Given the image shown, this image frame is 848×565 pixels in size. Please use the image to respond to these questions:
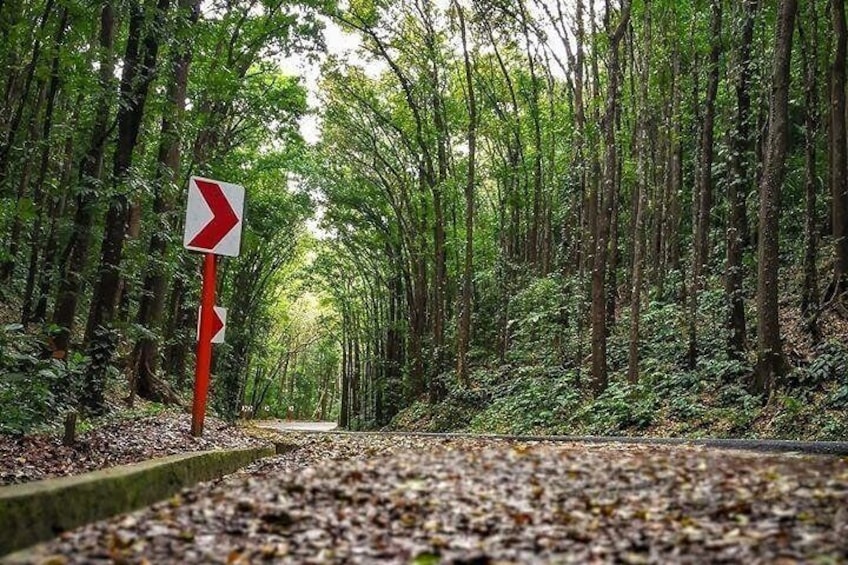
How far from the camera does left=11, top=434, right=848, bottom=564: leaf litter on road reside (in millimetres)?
2623

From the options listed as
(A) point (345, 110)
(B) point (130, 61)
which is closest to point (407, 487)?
(B) point (130, 61)

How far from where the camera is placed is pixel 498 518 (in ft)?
10.5

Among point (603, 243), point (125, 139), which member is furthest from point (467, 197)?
point (125, 139)

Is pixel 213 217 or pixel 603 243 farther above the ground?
pixel 603 243

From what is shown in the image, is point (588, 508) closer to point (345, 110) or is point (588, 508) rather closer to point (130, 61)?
point (130, 61)

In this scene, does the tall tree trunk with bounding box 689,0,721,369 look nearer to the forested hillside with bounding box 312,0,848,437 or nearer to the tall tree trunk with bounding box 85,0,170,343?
the forested hillside with bounding box 312,0,848,437

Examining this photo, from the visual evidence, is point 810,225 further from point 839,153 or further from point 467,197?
point 467,197

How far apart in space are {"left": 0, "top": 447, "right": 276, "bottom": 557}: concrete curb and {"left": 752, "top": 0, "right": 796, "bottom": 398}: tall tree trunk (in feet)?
29.6

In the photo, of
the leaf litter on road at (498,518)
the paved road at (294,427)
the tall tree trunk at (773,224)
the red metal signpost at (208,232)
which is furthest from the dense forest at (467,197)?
the leaf litter on road at (498,518)

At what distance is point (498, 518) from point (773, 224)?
30.3 feet

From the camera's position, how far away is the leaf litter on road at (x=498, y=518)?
2.62 metres

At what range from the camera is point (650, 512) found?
322 centimetres

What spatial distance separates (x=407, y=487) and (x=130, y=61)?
8.00 m

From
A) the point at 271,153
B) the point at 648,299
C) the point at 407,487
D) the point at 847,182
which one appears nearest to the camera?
the point at 407,487
